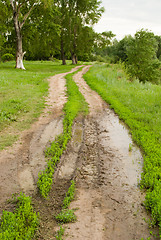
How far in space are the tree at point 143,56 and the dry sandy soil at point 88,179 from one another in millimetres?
22153

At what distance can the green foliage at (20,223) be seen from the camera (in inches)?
121

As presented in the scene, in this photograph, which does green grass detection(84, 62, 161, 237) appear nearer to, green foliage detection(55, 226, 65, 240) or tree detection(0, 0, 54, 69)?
green foliage detection(55, 226, 65, 240)

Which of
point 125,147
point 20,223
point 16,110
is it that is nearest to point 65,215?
point 20,223

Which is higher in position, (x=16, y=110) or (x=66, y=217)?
(x=16, y=110)

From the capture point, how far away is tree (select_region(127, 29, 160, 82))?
2700 cm

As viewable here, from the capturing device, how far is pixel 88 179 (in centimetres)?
462

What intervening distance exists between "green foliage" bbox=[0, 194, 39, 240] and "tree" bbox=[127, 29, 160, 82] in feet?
83.8

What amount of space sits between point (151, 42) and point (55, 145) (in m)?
26.2

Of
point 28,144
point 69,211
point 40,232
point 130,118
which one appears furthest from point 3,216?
point 130,118

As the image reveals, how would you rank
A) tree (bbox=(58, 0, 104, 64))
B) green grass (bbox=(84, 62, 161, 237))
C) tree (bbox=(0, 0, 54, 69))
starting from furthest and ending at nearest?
tree (bbox=(58, 0, 104, 64)) → tree (bbox=(0, 0, 54, 69)) → green grass (bbox=(84, 62, 161, 237))

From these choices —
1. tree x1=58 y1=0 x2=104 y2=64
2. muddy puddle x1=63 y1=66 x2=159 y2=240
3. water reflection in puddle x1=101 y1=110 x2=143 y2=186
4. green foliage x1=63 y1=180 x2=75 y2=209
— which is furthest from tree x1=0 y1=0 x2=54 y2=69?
green foliage x1=63 y1=180 x2=75 y2=209

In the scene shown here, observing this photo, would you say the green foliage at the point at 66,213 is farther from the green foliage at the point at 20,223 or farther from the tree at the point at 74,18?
the tree at the point at 74,18

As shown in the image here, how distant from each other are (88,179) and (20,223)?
71.3 inches

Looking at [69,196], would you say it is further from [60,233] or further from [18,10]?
[18,10]
